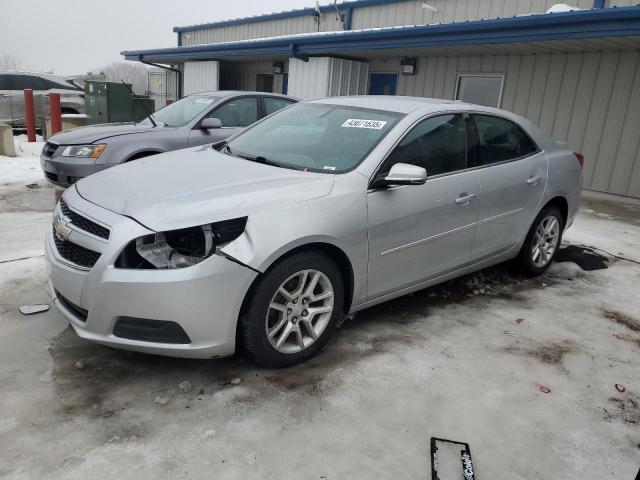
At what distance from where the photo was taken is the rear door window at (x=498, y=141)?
13.4 feet

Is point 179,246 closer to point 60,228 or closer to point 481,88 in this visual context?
point 60,228

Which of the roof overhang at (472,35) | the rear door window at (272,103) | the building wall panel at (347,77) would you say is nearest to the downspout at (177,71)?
the roof overhang at (472,35)

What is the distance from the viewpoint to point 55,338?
131 inches

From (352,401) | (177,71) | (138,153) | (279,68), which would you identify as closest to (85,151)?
(138,153)

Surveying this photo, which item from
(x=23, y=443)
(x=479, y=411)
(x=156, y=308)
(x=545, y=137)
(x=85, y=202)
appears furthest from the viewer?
(x=545, y=137)

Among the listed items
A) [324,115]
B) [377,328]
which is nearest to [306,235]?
[377,328]

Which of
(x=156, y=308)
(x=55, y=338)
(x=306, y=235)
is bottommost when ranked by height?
(x=55, y=338)

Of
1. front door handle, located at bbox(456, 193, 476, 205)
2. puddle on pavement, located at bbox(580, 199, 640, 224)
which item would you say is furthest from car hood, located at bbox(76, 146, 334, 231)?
puddle on pavement, located at bbox(580, 199, 640, 224)

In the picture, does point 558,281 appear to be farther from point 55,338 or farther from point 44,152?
point 44,152

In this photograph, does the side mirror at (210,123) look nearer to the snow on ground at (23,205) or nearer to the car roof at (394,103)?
the snow on ground at (23,205)

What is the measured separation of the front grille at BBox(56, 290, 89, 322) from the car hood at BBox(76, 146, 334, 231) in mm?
567

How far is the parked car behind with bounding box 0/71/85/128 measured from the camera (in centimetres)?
1462

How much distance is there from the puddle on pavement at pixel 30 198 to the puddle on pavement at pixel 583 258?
6.08m

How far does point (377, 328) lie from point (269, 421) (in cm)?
132
